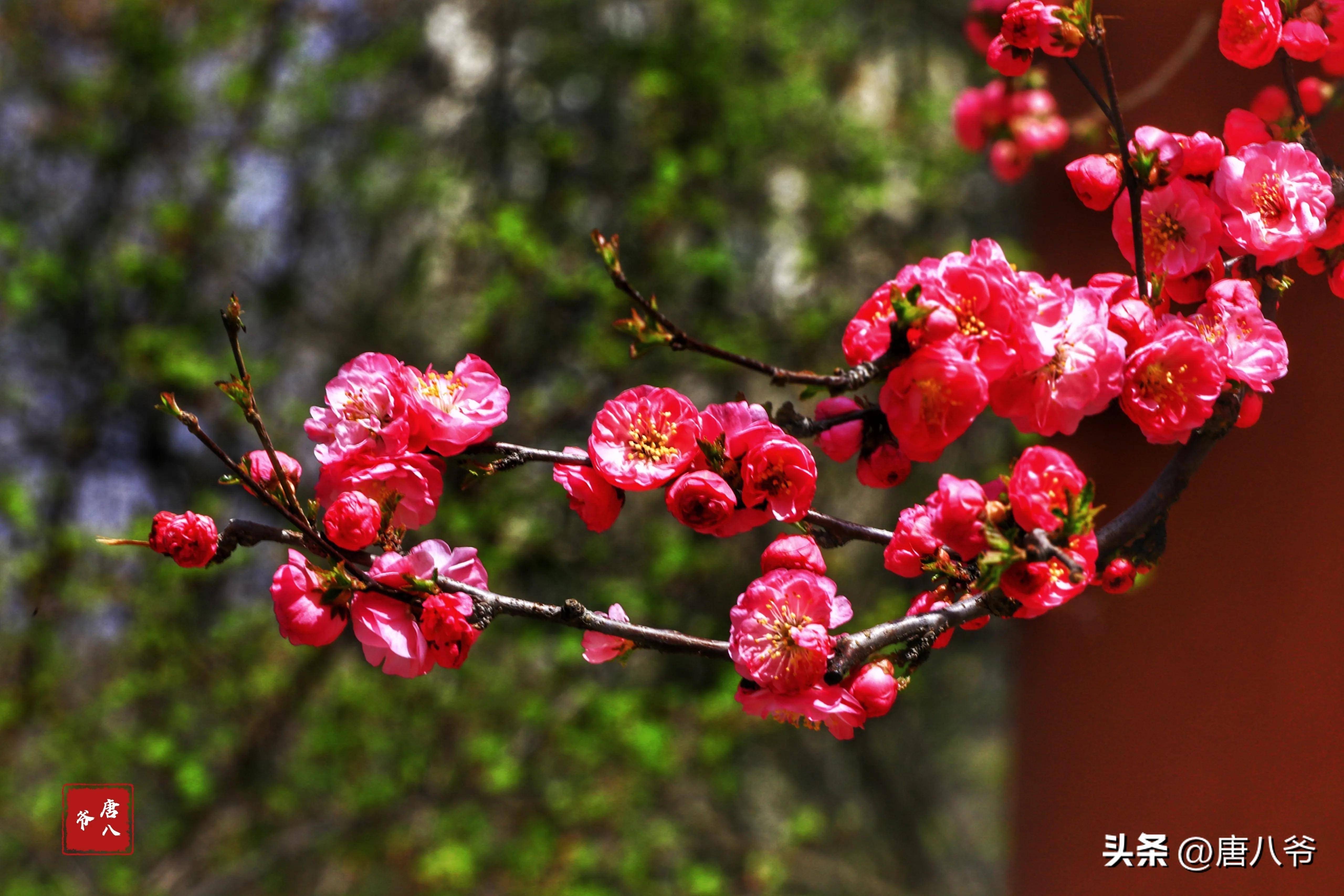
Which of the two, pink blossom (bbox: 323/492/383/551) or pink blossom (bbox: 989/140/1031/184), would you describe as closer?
pink blossom (bbox: 323/492/383/551)

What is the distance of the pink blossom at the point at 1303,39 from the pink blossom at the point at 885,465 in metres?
0.46

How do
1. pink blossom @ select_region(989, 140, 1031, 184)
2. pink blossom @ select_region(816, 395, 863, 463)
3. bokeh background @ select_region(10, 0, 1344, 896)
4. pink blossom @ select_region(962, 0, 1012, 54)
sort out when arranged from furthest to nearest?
bokeh background @ select_region(10, 0, 1344, 896)
pink blossom @ select_region(989, 140, 1031, 184)
pink blossom @ select_region(962, 0, 1012, 54)
pink blossom @ select_region(816, 395, 863, 463)

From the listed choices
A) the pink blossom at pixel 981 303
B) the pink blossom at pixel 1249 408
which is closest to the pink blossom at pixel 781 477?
the pink blossom at pixel 981 303

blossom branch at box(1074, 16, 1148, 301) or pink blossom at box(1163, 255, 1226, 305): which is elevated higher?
blossom branch at box(1074, 16, 1148, 301)

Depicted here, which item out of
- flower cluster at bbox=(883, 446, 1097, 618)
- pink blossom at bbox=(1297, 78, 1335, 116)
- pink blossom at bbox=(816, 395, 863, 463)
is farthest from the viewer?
pink blossom at bbox=(1297, 78, 1335, 116)

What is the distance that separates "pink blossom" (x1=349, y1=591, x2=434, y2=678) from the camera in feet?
2.06

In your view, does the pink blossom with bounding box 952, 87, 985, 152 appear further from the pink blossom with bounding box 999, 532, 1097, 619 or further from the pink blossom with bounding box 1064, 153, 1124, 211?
the pink blossom with bounding box 999, 532, 1097, 619

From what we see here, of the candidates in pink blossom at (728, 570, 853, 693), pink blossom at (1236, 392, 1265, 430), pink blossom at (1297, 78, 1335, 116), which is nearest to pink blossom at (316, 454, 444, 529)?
pink blossom at (728, 570, 853, 693)

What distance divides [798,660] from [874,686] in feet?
0.24

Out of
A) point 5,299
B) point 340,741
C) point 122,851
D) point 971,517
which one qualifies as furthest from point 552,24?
point 971,517

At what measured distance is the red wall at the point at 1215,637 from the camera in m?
1.13

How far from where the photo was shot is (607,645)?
669mm

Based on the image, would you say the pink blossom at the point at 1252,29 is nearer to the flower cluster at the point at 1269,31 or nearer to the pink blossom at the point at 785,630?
the flower cluster at the point at 1269,31

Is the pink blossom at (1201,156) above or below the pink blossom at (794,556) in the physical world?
above
